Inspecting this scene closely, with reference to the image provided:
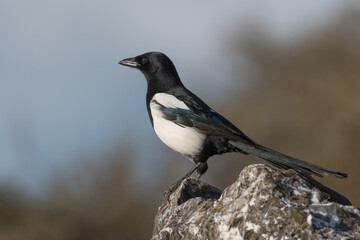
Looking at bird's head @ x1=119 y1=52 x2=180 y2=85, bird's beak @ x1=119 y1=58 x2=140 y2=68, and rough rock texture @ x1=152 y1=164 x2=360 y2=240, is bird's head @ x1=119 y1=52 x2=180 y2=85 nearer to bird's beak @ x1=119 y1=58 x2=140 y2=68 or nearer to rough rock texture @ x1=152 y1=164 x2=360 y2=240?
bird's beak @ x1=119 y1=58 x2=140 y2=68

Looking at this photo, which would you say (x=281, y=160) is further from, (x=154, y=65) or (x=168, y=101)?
(x=154, y=65)

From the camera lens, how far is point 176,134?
5660 millimetres

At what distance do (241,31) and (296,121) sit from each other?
296 cm

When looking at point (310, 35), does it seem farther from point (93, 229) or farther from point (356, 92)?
point (93, 229)

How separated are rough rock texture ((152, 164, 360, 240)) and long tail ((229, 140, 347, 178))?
0.94 m

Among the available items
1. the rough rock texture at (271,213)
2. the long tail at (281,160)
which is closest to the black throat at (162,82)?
the long tail at (281,160)

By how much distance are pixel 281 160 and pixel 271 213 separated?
2124 millimetres

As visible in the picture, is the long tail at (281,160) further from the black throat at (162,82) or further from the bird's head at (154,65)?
the bird's head at (154,65)

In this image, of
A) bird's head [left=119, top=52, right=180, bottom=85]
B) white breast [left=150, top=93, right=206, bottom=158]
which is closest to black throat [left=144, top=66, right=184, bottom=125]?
bird's head [left=119, top=52, right=180, bottom=85]

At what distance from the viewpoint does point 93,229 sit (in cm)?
1041

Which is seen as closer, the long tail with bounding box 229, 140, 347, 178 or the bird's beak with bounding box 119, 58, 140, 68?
the long tail with bounding box 229, 140, 347, 178

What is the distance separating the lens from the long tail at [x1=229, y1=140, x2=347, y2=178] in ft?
13.8

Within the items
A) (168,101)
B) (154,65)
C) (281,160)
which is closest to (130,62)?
(154,65)

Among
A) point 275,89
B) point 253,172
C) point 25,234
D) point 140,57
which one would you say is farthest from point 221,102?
point 253,172
